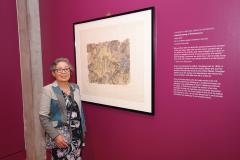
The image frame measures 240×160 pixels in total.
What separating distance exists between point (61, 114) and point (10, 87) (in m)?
1.17

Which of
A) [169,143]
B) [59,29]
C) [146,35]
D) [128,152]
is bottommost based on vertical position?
[128,152]

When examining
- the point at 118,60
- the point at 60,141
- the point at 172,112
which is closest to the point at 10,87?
the point at 60,141

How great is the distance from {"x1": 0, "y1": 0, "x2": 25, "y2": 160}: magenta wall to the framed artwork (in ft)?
2.93

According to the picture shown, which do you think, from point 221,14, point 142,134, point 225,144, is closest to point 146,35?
point 221,14

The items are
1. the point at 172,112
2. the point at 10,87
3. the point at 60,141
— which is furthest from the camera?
the point at 10,87

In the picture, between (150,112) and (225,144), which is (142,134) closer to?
(150,112)

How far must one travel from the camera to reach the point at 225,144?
168 cm

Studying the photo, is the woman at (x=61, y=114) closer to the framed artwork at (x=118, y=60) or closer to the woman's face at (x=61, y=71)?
the woman's face at (x=61, y=71)

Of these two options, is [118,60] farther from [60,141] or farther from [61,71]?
[60,141]

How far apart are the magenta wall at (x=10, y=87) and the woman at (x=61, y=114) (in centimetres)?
103

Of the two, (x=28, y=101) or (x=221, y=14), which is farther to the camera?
(x=28, y=101)

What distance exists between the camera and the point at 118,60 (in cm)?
227

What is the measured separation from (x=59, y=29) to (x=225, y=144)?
212cm

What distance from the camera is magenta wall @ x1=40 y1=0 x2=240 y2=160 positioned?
1.62m
